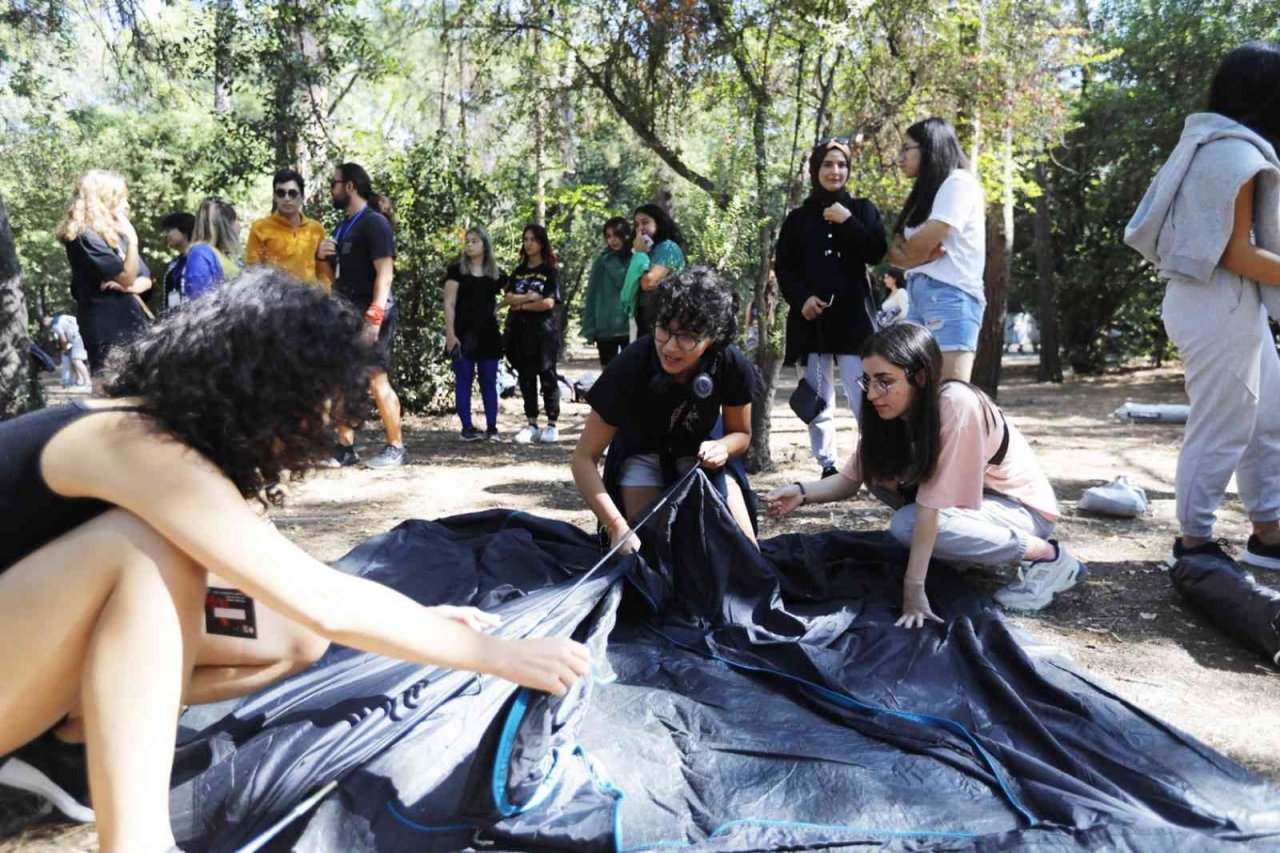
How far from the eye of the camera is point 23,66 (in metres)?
7.86

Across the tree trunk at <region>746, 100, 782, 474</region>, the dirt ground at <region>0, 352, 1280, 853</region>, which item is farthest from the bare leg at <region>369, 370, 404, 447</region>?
the tree trunk at <region>746, 100, 782, 474</region>

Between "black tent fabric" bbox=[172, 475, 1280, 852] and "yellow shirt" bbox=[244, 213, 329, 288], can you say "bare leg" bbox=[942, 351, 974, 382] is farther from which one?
"yellow shirt" bbox=[244, 213, 329, 288]

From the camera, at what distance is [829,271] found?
465cm

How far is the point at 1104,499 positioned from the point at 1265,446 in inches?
40.9

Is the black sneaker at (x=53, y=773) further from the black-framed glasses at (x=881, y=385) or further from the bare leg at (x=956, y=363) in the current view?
the bare leg at (x=956, y=363)

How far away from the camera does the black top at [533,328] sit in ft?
22.6

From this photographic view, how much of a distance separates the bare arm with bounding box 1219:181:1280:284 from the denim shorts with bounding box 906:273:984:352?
0.96 metres

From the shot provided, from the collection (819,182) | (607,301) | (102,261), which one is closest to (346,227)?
(102,261)

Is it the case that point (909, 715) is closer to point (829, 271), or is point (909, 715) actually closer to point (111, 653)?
point (111, 653)

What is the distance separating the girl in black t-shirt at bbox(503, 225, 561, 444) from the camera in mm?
6883

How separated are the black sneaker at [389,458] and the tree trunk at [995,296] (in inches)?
263

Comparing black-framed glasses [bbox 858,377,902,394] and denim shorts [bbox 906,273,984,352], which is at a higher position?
denim shorts [bbox 906,273,984,352]

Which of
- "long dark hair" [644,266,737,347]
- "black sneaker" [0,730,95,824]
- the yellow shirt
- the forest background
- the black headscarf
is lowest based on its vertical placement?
"black sneaker" [0,730,95,824]

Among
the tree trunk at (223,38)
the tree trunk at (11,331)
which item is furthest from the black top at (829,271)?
the tree trunk at (223,38)
